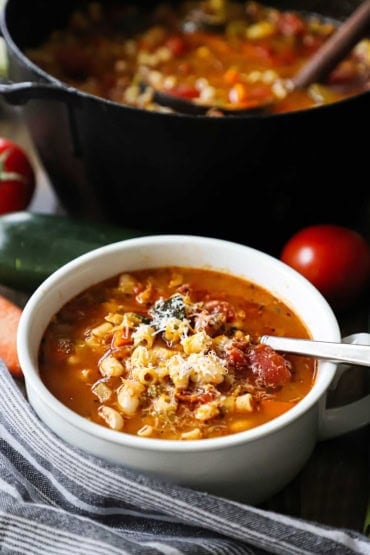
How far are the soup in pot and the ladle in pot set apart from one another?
756 millimetres

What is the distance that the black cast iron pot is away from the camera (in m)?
2.66

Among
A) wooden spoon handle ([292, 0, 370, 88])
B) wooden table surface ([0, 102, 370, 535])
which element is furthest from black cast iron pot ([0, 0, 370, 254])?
wooden table surface ([0, 102, 370, 535])

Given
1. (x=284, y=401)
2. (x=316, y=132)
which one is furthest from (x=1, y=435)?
(x=316, y=132)

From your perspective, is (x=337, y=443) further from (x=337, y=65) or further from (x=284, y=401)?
(x=337, y=65)

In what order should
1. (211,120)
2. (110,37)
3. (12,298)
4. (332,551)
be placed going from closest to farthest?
(332,551) < (211,120) < (12,298) < (110,37)

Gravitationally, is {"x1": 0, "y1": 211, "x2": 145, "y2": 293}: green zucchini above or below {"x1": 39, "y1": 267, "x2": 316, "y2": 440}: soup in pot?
below

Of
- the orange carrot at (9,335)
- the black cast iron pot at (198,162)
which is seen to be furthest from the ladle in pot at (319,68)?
the orange carrot at (9,335)

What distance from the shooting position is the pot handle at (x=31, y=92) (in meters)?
2.65

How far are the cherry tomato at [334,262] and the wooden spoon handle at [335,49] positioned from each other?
656 millimetres

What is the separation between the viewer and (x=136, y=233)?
294cm

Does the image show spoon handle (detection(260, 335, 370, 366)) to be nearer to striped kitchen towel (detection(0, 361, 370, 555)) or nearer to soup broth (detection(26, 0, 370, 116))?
striped kitchen towel (detection(0, 361, 370, 555))

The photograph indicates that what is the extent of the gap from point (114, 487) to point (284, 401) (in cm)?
45

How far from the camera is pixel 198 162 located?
274 cm

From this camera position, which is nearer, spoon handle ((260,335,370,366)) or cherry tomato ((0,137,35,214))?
spoon handle ((260,335,370,366))
